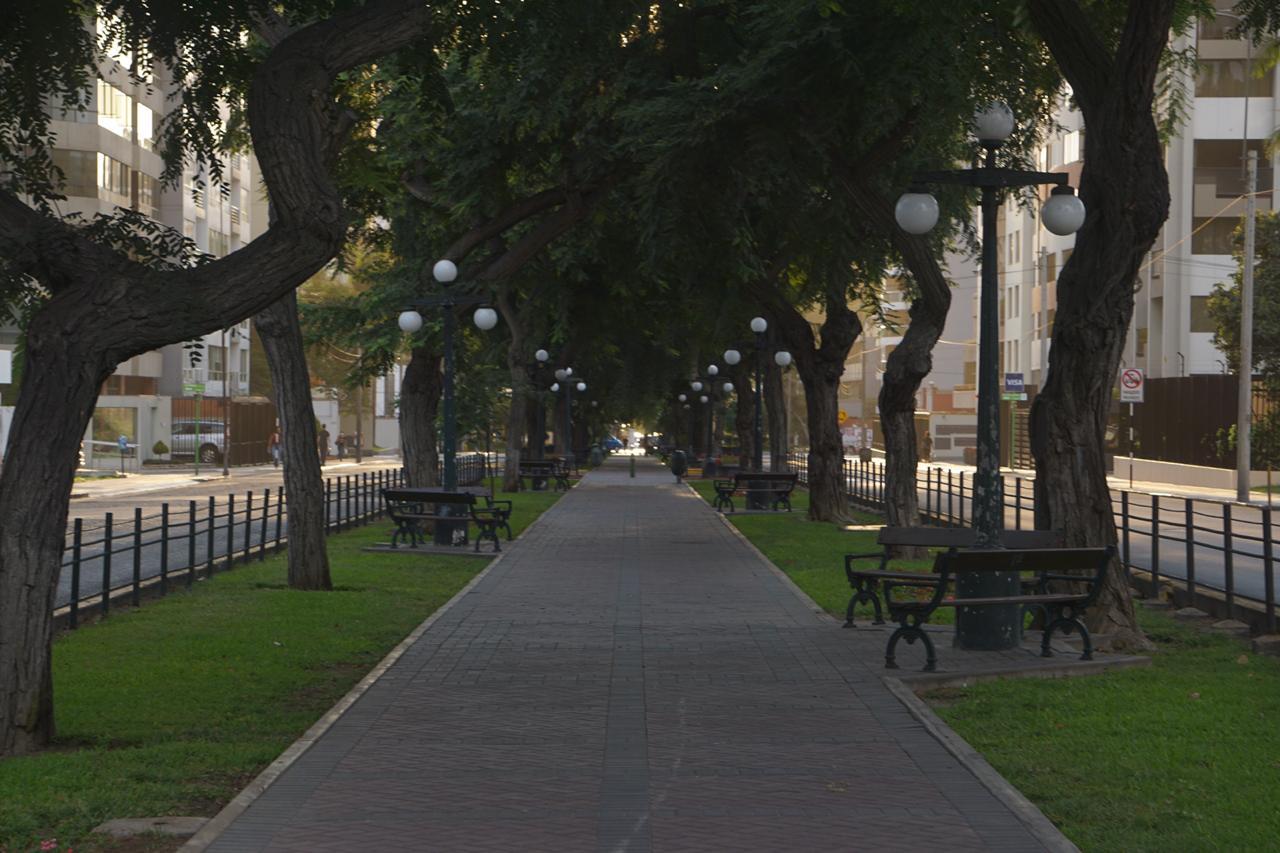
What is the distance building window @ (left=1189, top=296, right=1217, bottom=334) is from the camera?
202 feet

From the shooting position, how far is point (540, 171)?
27.7 m

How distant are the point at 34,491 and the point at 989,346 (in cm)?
762

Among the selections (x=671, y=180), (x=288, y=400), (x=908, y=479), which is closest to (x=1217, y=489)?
(x=908, y=479)

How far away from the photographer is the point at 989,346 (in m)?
14.3

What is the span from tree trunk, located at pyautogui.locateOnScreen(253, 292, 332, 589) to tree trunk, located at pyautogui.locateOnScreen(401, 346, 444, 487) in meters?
9.72

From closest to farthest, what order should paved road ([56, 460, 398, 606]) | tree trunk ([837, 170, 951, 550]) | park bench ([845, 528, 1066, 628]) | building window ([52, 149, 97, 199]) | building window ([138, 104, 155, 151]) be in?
park bench ([845, 528, 1066, 628]) < paved road ([56, 460, 398, 606]) < tree trunk ([837, 170, 951, 550]) < building window ([52, 149, 97, 199]) < building window ([138, 104, 155, 151])

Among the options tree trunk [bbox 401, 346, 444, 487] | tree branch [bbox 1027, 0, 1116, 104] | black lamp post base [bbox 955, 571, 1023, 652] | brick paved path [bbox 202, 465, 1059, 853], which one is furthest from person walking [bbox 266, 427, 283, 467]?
black lamp post base [bbox 955, 571, 1023, 652]

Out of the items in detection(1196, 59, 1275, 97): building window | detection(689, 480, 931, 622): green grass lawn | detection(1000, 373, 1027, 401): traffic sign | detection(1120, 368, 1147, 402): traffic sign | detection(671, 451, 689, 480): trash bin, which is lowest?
detection(689, 480, 931, 622): green grass lawn

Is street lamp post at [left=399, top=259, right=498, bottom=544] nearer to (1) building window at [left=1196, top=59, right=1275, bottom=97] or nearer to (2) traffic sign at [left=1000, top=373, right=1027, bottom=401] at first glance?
(1) building window at [left=1196, top=59, right=1275, bottom=97]

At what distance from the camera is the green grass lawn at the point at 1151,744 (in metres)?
7.82

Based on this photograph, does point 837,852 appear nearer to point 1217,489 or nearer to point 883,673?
point 883,673

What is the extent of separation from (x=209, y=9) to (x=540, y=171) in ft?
49.9

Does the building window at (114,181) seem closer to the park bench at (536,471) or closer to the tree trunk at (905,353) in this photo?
the park bench at (536,471)

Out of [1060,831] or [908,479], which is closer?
[1060,831]
